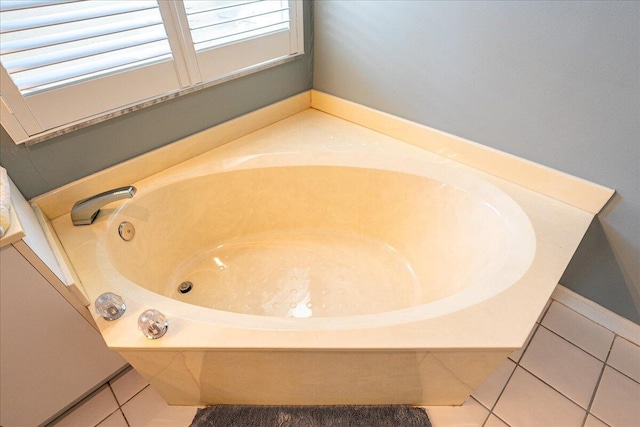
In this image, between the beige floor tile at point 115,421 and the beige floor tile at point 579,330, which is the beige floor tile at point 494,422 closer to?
the beige floor tile at point 579,330

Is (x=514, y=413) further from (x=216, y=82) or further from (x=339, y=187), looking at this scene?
(x=216, y=82)

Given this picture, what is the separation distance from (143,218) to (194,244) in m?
0.28

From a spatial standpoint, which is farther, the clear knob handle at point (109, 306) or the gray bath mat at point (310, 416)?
the gray bath mat at point (310, 416)

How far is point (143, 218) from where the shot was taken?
127 cm

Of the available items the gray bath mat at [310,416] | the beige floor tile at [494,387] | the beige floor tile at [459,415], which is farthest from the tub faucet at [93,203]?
the beige floor tile at [494,387]

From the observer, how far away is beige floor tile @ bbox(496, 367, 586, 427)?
3.59 ft

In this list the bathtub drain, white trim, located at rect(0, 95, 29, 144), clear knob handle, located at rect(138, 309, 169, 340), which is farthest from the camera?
the bathtub drain

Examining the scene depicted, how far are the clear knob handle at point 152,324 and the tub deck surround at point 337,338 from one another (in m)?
0.02

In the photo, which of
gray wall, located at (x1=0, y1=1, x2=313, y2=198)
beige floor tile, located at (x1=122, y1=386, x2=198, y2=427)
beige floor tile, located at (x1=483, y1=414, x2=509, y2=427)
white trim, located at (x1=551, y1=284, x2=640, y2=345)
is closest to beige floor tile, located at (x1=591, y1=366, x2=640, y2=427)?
white trim, located at (x1=551, y1=284, x2=640, y2=345)

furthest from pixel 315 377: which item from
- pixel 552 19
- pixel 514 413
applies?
pixel 552 19

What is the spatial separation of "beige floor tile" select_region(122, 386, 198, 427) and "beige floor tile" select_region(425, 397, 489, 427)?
0.83 metres

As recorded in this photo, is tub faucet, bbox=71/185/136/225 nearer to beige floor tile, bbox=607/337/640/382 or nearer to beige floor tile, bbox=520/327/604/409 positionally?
beige floor tile, bbox=520/327/604/409

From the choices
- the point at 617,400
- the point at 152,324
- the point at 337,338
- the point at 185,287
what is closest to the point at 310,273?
the point at 185,287

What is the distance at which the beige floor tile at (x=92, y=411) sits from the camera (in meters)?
1.12
